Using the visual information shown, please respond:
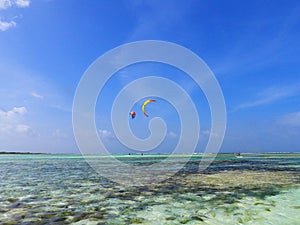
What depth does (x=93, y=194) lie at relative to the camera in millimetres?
15039

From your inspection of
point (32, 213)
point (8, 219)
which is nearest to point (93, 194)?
point (32, 213)

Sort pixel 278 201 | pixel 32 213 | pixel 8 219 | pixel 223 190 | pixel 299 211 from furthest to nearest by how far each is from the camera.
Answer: pixel 223 190 < pixel 278 201 < pixel 299 211 < pixel 32 213 < pixel 8 219

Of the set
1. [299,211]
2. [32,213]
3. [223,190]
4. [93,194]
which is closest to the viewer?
[32,213]

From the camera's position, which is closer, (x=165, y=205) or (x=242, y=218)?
(x=242, y=218)

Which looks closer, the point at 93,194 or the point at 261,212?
the point at 261,212

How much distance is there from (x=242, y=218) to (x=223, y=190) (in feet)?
21.1

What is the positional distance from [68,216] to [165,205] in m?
4.31

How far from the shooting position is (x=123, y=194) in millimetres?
15102

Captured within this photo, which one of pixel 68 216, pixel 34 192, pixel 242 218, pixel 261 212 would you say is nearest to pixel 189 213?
pixel 242 218

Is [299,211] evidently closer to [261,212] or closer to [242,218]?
[261,212]

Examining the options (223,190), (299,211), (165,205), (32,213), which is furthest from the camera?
(223,190)

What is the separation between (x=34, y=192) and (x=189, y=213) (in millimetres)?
9666

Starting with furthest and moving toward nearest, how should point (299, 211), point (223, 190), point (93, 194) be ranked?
1. point (223, 190)
2. point (93, 194)
3. point (299, 211)

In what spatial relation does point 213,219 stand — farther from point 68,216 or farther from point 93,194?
point 93,194
